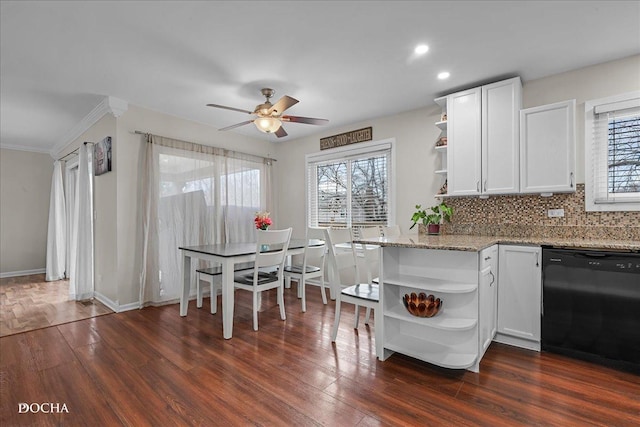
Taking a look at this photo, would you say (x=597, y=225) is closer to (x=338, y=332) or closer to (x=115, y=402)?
(x=338, y=332)

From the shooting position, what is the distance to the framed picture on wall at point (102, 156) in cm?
372

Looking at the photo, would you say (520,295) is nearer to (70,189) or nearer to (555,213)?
(555,213)

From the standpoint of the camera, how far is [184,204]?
4.12m

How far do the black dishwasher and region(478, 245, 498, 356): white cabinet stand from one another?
0.34 m

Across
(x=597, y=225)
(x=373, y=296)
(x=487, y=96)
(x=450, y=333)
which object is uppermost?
(x=487, y=96)

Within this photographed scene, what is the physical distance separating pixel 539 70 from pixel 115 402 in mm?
4307

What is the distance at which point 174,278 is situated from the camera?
3.99 meters

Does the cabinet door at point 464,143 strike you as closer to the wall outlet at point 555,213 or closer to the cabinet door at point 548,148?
the cabinet door at point 548,148

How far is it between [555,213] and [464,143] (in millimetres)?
1088

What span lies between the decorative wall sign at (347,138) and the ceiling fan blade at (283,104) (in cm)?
171

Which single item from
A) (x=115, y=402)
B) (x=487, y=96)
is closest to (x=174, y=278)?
(x=115, y=402)

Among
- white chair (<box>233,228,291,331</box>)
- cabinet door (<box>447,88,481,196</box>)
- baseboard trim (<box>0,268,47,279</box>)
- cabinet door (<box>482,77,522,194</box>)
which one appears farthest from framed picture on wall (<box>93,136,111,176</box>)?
cabinet door (<box>482,77,522,194</box>)

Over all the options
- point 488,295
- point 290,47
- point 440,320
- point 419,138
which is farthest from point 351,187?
point 440,320

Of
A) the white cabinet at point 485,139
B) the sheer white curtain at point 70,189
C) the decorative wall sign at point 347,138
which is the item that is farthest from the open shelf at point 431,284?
the sheer white curtain at point 70,189
